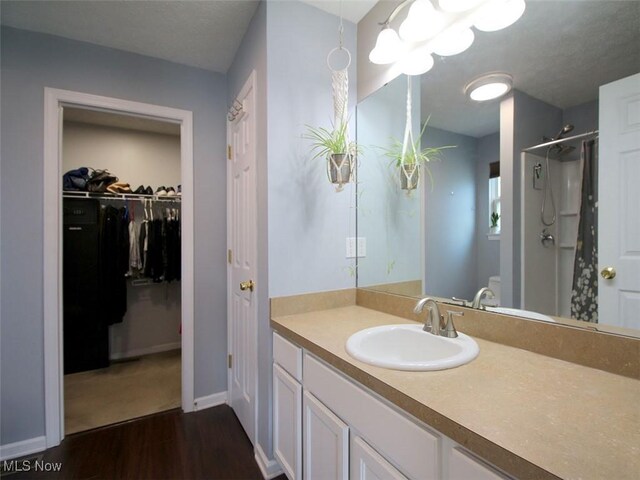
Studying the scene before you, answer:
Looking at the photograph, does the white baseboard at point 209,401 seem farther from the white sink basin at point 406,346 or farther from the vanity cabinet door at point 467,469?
the vanity cabinet door at point 467,469

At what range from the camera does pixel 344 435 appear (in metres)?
0.95

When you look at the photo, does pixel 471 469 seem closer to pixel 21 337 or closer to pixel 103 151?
pixel 21 337

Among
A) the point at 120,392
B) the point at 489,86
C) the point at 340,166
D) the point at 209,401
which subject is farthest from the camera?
the point at 120,392

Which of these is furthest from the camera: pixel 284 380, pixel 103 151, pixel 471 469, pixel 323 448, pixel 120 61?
pixel 103 151

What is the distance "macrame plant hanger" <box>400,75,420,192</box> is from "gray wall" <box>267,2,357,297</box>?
13.6 inches

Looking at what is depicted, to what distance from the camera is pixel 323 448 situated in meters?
1.07

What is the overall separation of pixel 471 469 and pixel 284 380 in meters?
0.92

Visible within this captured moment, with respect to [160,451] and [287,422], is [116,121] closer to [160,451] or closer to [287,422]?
[160,451]

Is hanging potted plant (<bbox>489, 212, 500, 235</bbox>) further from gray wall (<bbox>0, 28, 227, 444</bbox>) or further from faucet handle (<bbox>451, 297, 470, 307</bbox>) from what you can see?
gray wall (<bbox>0, 28, 227, 444</bbox>)

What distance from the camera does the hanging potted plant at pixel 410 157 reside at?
1397mm

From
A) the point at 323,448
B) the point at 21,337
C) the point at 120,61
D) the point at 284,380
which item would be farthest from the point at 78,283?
the point at 323,448

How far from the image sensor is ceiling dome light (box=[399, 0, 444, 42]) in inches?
50.2

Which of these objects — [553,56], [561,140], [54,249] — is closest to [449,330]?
[561,140]

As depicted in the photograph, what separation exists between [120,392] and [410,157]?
9.30 feet
